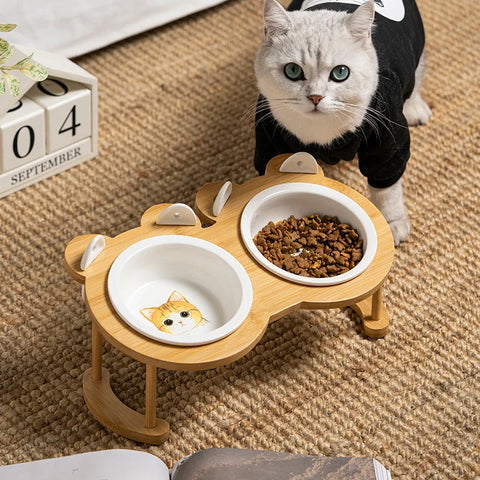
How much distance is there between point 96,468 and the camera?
962 mm

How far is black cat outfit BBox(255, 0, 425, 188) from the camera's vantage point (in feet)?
3.77

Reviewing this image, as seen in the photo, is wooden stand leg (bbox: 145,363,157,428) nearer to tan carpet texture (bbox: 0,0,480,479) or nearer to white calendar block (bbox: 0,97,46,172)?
tan carpet texture (bbox: 0,0,480,479)

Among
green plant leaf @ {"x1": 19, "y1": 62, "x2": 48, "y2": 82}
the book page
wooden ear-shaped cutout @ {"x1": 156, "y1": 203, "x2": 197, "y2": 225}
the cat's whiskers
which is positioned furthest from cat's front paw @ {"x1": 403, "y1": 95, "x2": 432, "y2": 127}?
the book page

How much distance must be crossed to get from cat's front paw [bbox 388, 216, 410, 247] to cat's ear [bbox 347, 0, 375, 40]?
0.34 m

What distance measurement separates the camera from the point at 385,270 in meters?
1.04

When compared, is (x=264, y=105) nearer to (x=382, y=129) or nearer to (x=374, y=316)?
(x=382, y=129)

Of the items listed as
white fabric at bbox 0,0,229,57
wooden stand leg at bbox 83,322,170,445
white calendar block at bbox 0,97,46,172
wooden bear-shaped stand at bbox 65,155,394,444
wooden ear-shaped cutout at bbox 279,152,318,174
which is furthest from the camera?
white fabric at bbox 0,0,229,57

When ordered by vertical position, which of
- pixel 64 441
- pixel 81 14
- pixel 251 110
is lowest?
pixel 64 441

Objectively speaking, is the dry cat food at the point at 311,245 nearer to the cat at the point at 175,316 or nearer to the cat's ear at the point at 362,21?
the cat at the point at 175,316

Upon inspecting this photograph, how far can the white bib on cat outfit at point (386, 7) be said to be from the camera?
1204mm

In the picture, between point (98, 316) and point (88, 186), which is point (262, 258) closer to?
point (98, 316)

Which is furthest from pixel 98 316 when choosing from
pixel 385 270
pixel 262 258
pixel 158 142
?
pixel 158 142

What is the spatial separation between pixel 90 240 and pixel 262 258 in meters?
0.23

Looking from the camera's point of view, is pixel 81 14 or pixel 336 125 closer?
pixel 336 125
